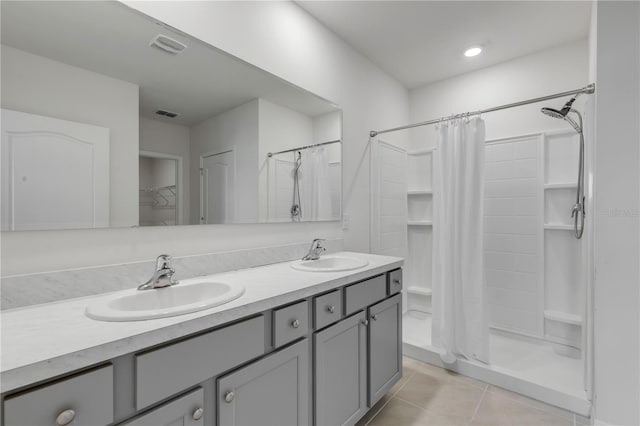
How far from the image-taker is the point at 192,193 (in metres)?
1.46

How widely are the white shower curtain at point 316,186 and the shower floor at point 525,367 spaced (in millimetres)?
1379

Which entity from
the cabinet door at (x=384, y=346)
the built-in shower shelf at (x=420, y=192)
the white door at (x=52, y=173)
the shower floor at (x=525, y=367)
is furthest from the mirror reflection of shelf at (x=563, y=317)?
the white door at (x=52, y=173)

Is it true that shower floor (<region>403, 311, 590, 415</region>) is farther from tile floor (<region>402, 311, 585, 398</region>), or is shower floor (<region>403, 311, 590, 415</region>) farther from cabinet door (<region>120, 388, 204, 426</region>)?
cabinet door (<region>120, 388, 204, 426</region>)

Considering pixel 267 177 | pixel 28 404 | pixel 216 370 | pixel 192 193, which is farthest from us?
pixel 267 177

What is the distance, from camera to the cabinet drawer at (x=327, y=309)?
4.20 feet

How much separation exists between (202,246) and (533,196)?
268cm

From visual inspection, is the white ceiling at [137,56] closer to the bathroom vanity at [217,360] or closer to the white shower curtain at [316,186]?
the white shower curtain at [316,186]

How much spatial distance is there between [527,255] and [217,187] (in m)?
2.63

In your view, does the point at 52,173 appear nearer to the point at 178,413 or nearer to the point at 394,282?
the point at 178,413

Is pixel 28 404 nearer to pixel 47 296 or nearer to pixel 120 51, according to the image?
pixel 47 296

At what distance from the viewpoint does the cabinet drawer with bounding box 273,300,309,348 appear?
1.10 m

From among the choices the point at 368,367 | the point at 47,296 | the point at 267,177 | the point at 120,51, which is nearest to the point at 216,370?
the point at 47,296

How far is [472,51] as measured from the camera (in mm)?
2555

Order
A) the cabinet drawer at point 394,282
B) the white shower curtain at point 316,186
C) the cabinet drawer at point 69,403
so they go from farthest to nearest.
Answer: the white shower curtain at point 316,186 < the cabinet drawer at point 394,282 < the cabinet drawer at point 69,403
